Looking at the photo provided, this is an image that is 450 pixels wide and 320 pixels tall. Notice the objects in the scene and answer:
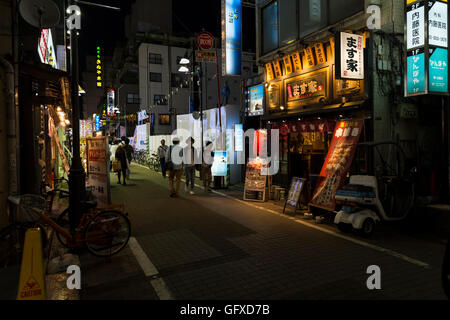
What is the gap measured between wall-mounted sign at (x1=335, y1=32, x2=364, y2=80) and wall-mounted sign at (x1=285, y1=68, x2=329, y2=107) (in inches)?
70.0

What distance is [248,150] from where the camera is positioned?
16.8 m

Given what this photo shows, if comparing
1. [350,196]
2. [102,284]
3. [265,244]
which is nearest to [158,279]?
[102,284]

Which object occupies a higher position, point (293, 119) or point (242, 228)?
point (293, 119)

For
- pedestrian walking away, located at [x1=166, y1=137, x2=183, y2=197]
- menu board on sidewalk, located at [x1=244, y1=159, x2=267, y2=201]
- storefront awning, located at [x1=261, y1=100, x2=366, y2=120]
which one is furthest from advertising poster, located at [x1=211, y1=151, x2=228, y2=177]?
storefront awning, located at [x1=261, y1=100, x2=366, y2=120]

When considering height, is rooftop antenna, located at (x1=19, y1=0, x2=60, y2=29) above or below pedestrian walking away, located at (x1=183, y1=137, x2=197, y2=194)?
above

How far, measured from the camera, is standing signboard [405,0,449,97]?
27.9 ft

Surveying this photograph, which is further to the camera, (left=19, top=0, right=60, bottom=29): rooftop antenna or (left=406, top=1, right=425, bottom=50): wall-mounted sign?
(left=406, top=1, right=425, bottom=50): wall-mounted sign

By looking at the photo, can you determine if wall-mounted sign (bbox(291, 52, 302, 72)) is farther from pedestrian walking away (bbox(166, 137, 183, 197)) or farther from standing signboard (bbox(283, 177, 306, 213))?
pedestrian walking away (bbox(166, 137, 183, 197))

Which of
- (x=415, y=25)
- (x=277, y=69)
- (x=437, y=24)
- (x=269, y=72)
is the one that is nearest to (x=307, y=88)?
(x=277, y=69)

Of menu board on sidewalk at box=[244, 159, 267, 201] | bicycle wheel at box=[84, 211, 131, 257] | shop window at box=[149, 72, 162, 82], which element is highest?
shop window at box=[149, 72, 162, 82]

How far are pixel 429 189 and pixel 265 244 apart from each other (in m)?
6.31

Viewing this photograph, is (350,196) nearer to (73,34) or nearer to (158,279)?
(158,279)

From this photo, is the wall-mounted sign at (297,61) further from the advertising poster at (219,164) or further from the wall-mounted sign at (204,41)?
the advertising poster at (219,164)

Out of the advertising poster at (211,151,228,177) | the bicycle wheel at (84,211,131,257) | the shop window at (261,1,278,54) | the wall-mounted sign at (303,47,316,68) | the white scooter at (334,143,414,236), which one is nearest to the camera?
the bicycle wheel at (84,211,131,257)
